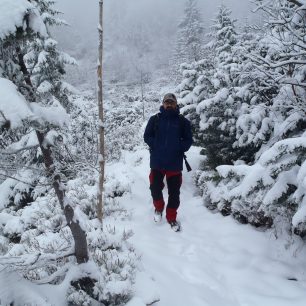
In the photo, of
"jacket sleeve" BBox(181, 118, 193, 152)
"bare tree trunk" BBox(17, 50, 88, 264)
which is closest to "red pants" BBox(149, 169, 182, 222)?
"jacket sleeve" BBox(181, 118, 193, 152)

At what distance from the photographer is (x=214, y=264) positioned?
4.48m

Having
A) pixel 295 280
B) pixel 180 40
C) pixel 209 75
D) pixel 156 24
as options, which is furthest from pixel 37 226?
pixel 156 24

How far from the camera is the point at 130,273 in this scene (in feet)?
12.4

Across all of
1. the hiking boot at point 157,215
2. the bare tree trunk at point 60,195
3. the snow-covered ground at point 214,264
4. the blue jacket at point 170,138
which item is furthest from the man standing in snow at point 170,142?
the bare tree trunk at point 60,195

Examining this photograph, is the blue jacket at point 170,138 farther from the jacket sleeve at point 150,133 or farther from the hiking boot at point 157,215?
the hiking boot at point 157,215

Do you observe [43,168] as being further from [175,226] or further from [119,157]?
[119,157]

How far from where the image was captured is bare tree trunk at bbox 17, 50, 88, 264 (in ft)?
9.75

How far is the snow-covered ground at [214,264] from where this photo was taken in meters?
3.69

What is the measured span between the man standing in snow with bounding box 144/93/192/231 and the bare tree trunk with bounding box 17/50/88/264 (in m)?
2.30

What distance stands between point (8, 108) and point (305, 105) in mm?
3916

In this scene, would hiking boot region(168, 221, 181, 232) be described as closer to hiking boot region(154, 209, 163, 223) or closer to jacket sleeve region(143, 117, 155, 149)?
hiking boot region(154, 209, 163, 223)

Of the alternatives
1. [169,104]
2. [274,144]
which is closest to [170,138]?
[169,104]

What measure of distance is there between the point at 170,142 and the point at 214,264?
6.51 ft

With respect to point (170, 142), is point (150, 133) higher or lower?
higher
